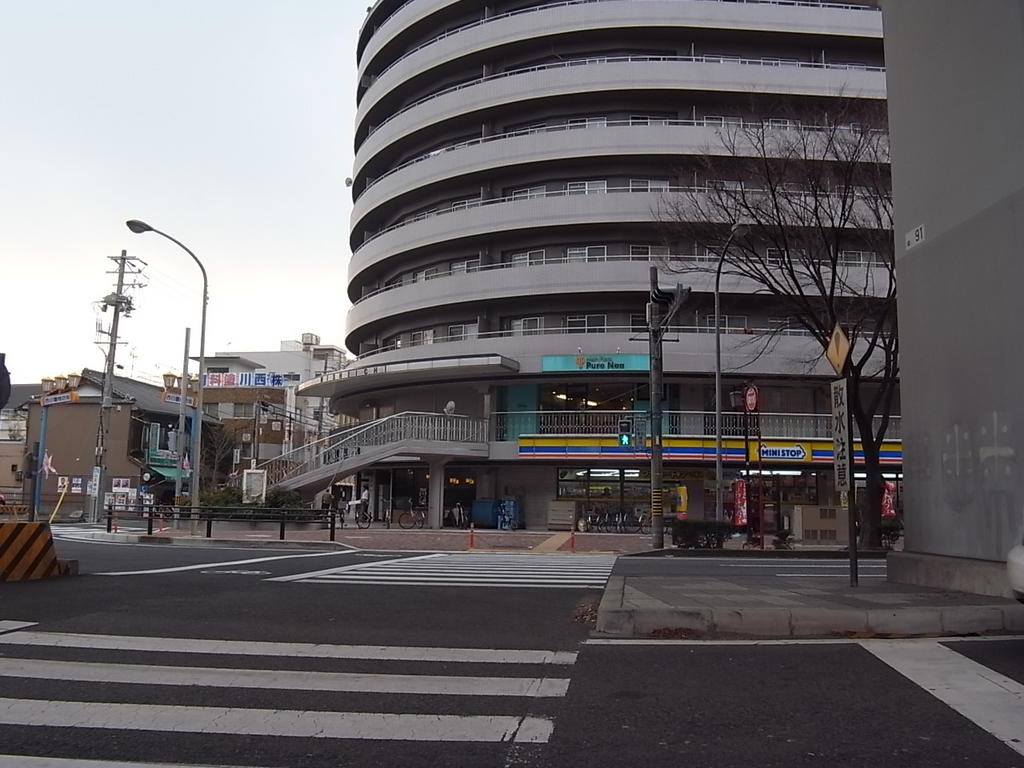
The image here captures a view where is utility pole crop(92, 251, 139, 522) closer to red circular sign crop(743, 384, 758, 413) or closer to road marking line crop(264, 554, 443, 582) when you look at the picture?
road marking line crop(264, 554, 443, 582)

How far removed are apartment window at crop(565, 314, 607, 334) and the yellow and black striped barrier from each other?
26.5 metres

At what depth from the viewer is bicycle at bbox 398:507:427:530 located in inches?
1377

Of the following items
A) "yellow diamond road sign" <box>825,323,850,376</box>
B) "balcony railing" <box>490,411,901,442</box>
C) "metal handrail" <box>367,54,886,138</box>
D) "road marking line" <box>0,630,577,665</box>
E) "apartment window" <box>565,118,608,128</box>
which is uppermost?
"metal handrail" <box>367,54,886,138</box>

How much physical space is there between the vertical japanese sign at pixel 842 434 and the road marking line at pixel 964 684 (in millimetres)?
2815

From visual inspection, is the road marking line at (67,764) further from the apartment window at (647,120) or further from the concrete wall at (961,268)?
the apartment window at (647,120)

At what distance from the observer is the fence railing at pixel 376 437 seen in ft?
107

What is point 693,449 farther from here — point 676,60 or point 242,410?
point 242,410

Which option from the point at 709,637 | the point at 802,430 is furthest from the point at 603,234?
the point at 709,637

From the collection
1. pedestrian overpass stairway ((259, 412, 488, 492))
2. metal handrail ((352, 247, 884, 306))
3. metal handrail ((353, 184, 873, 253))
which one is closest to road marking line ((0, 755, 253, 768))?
metal handrail ((353, 184, 873, 253))

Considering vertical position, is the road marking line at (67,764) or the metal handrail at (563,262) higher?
the metal handrail at (563,262)

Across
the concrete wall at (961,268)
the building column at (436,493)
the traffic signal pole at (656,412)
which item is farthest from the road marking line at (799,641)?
the building column at (436,493)

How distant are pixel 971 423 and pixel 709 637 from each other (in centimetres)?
436

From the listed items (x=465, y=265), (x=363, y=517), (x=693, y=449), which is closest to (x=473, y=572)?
(x=693, y=449)

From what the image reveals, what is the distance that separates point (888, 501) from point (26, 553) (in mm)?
28883
